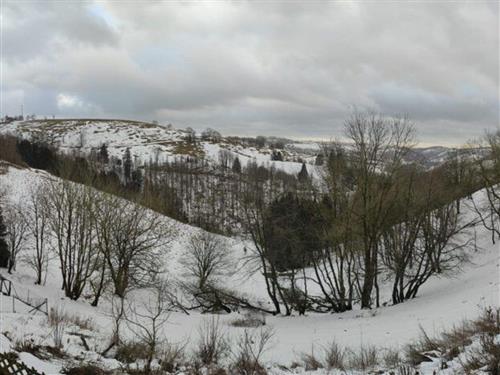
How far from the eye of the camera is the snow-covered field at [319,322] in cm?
1065

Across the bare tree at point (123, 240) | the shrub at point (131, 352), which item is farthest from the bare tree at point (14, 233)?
the shrub at point (131, 352)

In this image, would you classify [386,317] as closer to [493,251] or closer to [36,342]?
[36,342]

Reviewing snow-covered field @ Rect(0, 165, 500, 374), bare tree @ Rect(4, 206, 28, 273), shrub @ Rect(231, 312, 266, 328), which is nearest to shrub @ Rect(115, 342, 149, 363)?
snow-covered field @ Rect(0, 165, 500, 374)

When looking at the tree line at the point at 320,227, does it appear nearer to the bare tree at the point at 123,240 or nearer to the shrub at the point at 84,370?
the bare tree at the point at 123,240

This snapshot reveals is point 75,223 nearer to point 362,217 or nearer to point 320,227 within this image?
point 320,227

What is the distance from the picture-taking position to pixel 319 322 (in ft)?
63.6

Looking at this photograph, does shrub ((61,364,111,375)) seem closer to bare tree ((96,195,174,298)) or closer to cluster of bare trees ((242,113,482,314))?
cluster of bare trees ((242,113,482,314))

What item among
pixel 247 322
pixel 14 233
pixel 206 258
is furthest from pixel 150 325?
pixel 206 258

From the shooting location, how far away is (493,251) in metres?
30.0

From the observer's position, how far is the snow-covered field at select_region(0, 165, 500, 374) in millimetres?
10648

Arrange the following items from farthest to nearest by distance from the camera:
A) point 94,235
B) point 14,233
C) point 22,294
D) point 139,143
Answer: point 139,143
point 14,233
point 94,235
point 22,294

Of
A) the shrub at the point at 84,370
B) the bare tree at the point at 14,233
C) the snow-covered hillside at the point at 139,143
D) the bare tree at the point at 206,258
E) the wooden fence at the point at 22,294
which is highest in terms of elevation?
the snow-covered hillside at the point at 139,143

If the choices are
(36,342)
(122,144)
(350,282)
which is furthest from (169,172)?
(36,342)

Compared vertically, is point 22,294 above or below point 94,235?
below
